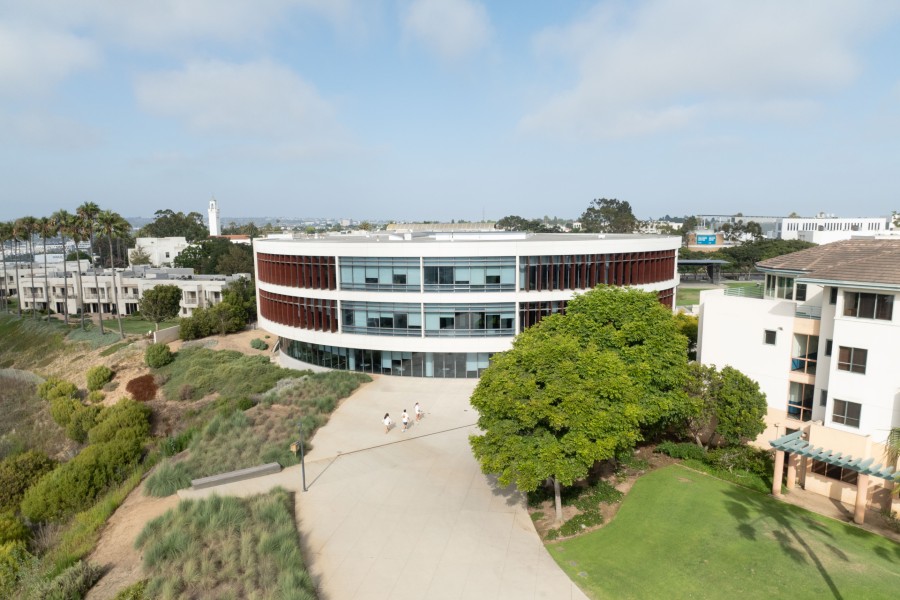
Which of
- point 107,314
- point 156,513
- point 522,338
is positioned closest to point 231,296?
point 107,314

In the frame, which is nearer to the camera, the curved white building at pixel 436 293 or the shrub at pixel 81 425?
the shrub at pixel 81 425

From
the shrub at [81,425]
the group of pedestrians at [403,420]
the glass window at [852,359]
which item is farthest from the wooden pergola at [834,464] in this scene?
the shrub at [81,425]

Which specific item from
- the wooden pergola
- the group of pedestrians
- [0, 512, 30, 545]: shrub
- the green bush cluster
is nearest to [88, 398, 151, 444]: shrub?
[0, 512, 30, 545]: shrub

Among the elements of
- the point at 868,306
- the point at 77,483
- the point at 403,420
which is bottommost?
the point at 77,483

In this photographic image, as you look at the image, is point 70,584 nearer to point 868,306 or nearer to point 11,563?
point 11,563

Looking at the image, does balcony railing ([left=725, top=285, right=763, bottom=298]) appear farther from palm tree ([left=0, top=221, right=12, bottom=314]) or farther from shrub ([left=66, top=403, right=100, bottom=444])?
palm tree ([left=0, top=221, right=12, bottom=314])

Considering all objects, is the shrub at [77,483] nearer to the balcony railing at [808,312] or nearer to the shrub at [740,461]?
the shrub at [740,461]

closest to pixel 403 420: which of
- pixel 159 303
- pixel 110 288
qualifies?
pixel 159 303
